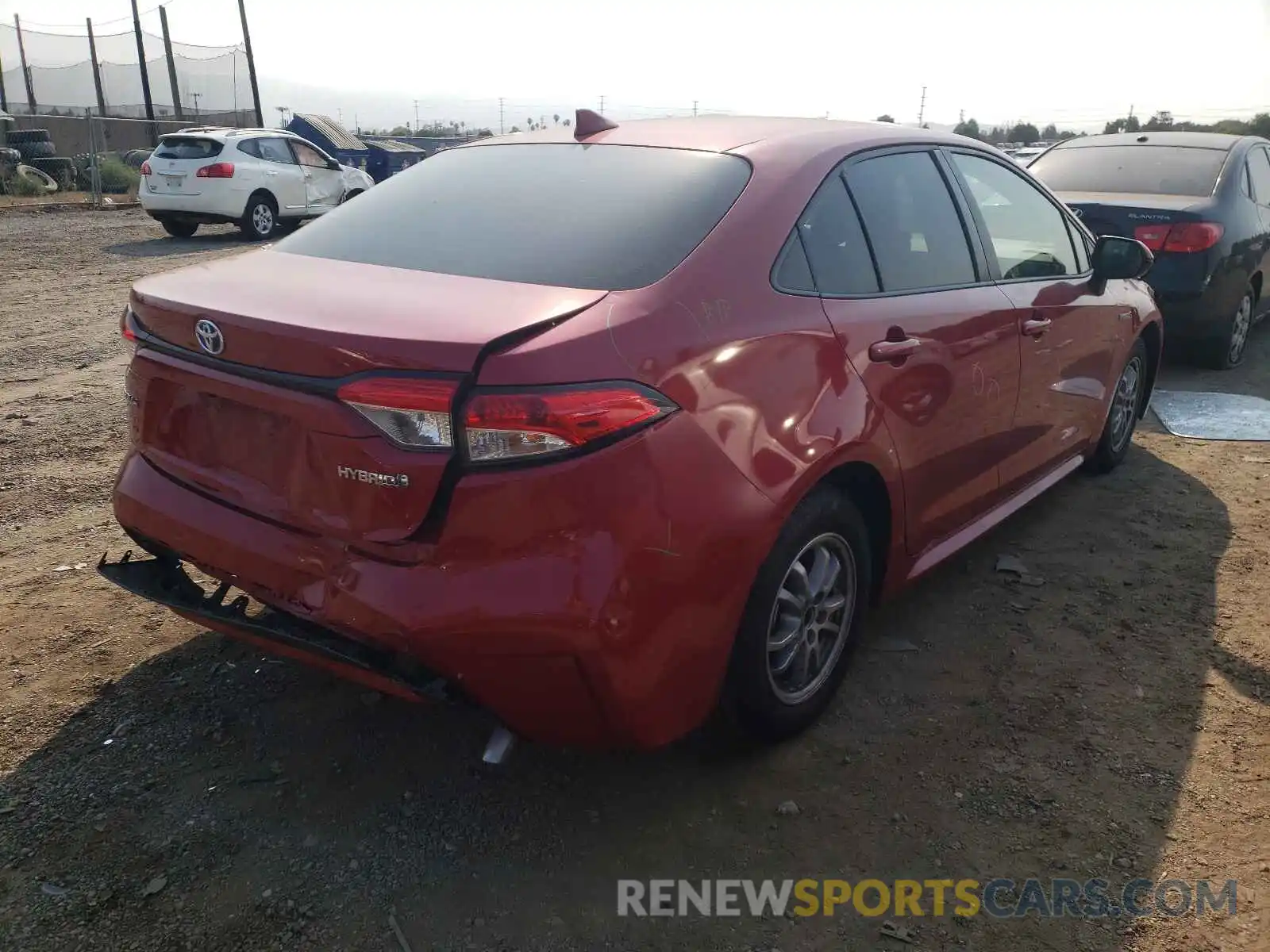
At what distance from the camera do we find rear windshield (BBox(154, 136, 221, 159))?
1391 cm

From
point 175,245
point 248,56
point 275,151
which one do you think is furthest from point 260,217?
point 248,56

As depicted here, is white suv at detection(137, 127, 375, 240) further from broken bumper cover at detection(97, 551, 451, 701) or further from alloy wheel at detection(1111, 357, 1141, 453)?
broken bumper cover at detection(97, 551, 451, 701)

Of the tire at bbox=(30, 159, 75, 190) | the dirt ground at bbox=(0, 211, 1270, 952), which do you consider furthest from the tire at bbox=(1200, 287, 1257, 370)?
the tire at bbox=(30, 159, 75, 190)

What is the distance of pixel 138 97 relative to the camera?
34.5m

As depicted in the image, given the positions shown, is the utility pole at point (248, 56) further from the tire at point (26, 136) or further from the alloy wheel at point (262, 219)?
the alloy wheel at point (262, 219)

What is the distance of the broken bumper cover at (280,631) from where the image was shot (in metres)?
2.23

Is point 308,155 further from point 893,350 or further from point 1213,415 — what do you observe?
point 893,350

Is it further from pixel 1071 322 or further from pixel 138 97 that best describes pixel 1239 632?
pixel 138 97

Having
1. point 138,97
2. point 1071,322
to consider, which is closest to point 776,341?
point 1071,322

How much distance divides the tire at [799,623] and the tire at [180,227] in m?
13.7

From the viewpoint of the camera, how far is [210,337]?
2.37m

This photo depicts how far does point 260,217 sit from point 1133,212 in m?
12.0

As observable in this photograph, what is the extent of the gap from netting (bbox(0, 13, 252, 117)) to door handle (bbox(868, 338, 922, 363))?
36028 mm

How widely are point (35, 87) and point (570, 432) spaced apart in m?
38.9
